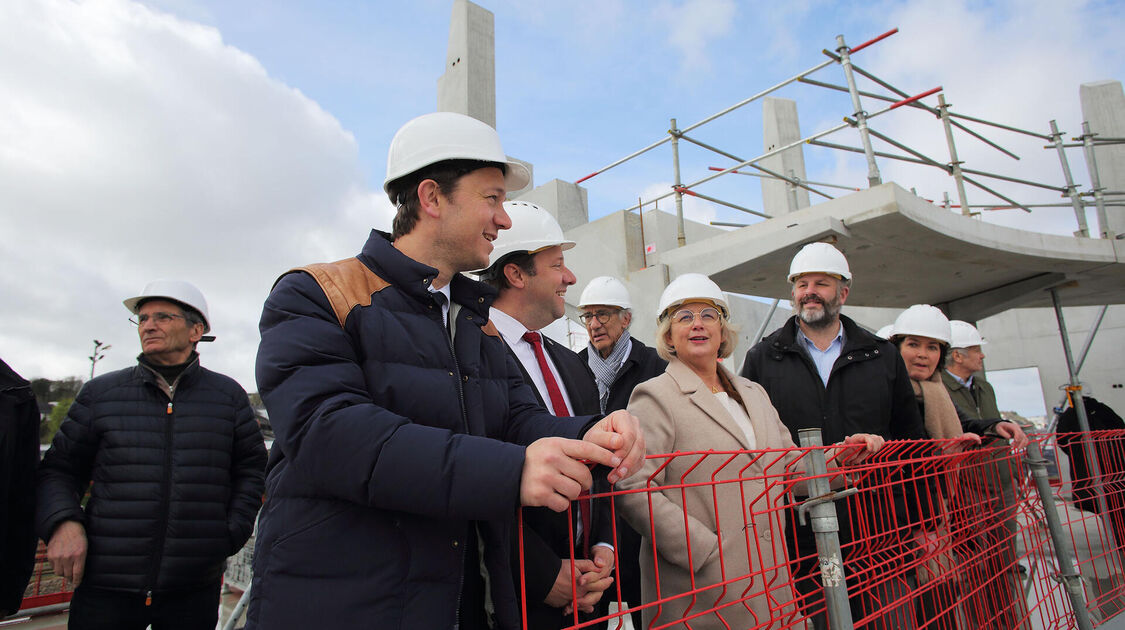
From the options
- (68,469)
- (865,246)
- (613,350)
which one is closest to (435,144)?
(68,469)

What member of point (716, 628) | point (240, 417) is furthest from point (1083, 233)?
point (240, 417)

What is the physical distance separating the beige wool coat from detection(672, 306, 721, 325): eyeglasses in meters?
0.28

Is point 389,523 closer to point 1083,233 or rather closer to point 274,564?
point 274,564

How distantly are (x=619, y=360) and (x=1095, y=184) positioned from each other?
8759 millimetres

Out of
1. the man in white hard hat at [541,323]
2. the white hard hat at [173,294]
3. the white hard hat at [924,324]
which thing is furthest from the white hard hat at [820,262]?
the white hard hat at [173,294]

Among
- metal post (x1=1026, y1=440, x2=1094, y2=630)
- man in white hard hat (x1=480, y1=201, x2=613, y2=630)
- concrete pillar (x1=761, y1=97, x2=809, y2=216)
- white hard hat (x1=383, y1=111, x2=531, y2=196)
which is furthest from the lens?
concrete pillar (x1=761, y1=97, x2=809, y2=216)

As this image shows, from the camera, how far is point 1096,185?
8.76 m

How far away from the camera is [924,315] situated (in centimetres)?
457

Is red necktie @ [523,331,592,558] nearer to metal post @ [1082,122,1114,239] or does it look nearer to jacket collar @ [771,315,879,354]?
jacket collar @ [771,315,879,354]

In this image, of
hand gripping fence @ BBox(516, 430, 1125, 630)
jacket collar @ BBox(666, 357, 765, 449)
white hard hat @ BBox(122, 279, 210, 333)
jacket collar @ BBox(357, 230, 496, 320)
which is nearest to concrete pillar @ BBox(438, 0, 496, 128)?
white hard hat @ BBox(122, 279, 210, 333)

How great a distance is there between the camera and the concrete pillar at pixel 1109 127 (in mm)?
9414

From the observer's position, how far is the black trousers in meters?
2.76

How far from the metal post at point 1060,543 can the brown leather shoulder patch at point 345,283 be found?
11.9ft

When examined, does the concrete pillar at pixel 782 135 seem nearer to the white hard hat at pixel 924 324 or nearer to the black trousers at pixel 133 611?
the white hard hat at pixel 924 324
